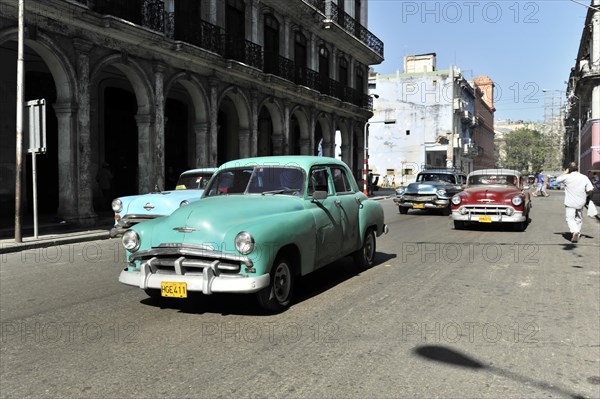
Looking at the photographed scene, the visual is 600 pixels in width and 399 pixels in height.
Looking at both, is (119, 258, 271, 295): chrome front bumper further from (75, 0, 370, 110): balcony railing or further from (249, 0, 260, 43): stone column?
(249, 0, 260, 43): stone column

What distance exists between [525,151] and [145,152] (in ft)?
340

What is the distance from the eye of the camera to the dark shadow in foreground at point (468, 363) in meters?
3.50

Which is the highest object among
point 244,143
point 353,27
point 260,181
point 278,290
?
point 353,27

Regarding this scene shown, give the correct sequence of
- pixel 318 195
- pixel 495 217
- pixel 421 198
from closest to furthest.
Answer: pixel 318 195 → pixel 495 217 → pixel 421 198

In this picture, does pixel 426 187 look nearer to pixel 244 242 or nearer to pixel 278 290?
pixel 278 290

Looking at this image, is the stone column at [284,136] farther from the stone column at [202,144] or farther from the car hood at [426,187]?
the car hood at [426,187]

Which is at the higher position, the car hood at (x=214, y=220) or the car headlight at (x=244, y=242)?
the car hood at (x=214, y=220)

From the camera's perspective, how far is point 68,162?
47.5ft

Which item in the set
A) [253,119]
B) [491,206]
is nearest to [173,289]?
[491,206]

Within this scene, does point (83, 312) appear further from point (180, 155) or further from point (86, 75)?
point (180, 155)

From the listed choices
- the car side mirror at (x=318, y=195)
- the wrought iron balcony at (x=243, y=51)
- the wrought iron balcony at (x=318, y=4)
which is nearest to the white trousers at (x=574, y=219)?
the car side mirror at (x=318, y=195)

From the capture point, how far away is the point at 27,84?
17.0 meters

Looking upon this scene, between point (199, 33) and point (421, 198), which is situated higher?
point (199, 33)

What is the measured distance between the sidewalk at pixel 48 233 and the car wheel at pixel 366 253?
7170 millimetres
